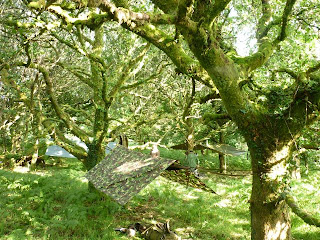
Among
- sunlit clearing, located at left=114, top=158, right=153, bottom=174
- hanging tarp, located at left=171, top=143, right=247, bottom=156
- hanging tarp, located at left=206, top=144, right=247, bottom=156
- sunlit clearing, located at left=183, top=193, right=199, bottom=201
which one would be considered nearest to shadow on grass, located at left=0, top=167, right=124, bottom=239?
sunlit clearing, located at left=114, top=158, right=153, bottom=174

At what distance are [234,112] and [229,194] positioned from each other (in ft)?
21.8

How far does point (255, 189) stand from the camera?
483cm

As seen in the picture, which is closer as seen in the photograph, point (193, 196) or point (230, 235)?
point (230, 235)

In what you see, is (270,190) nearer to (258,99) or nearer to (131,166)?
(258,99)

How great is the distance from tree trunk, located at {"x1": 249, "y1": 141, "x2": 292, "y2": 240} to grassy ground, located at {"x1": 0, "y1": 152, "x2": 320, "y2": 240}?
1.02 metres

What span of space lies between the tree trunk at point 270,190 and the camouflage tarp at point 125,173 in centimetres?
178

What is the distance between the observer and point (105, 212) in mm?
7465

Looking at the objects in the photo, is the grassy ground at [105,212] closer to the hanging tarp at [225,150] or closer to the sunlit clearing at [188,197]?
the sunlit clearing at [188,197]

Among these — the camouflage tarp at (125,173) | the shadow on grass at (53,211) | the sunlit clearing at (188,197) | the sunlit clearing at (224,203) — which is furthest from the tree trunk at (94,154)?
the sunlit clearing at (224,203)

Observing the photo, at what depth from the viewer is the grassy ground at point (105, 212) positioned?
6.30m

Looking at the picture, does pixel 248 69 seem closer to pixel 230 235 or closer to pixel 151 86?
pixel 230 235

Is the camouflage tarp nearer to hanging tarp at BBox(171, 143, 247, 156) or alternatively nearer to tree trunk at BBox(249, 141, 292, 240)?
tree trunk at BBox(249, 141, 292, 240)

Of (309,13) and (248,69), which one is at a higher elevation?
(309,13)

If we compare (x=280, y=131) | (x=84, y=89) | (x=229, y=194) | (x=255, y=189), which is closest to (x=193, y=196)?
(x=229, y=194)
